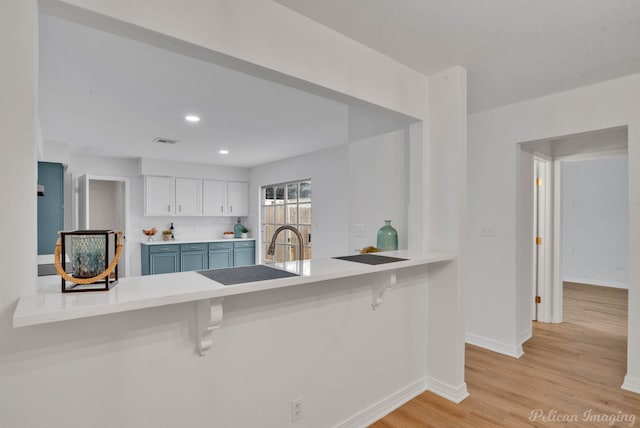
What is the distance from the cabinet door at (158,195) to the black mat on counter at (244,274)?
5.16 m

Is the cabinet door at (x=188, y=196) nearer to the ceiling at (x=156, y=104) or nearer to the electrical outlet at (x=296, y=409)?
the ceiling at (x=156, y=104)

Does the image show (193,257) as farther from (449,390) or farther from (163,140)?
(449,390)

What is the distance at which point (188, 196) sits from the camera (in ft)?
21.3

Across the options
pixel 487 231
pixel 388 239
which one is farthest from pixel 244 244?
pixel 487 231

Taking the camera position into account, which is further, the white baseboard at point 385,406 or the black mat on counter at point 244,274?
the white baseboard at point 385,406

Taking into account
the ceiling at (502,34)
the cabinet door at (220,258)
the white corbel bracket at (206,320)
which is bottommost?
the cabinet door at (220,258)

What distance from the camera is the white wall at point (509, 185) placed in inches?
96.4

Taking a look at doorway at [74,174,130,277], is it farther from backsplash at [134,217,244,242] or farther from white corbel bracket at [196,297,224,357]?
white corbel bracket at [196,297,224,357]

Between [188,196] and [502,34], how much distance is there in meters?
5.85

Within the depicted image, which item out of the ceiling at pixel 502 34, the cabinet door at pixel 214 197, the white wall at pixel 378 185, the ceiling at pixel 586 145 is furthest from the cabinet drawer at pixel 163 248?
the ceiling at pixel 586 145

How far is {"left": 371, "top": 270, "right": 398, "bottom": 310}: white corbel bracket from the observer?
2.02m

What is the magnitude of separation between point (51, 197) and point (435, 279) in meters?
4.48

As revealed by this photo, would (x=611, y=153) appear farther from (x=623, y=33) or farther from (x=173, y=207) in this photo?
(x=173, y=207)

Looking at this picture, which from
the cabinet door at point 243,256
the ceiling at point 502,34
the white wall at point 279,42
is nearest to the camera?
the white wall at point 279,42
